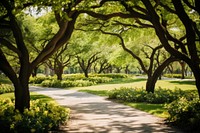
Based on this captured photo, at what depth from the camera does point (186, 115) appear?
981 cm

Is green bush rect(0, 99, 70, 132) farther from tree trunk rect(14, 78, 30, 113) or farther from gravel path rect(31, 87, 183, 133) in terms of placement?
gravel path rect(31, 87, 183, 133)

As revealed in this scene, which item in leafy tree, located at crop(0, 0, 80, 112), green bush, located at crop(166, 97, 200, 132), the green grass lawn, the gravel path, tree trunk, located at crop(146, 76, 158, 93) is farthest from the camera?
tree trunk, located at crop(146, 76, 158, 93)

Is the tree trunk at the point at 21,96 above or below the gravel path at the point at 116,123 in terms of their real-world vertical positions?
above

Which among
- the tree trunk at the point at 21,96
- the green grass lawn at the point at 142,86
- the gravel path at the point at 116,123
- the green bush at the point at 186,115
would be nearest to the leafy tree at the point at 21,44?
the tree trunk at the point at 21,96

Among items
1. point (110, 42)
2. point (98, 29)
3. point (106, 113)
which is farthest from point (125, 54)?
point (106, 113)

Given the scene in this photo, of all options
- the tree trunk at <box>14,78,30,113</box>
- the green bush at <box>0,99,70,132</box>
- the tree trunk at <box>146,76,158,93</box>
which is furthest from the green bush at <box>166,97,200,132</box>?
the tree trunk at <box>146,76,158,93</box>

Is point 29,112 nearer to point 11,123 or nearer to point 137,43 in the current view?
point 11,123

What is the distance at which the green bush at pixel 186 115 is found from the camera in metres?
9.01

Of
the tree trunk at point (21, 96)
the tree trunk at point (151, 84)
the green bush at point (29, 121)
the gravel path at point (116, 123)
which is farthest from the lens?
the tree trunk at point (151, 84)

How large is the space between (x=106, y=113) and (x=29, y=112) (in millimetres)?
4759

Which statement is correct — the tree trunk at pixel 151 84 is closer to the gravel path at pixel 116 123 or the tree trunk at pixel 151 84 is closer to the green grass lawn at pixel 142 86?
the green grass lawn at pixel 142 86

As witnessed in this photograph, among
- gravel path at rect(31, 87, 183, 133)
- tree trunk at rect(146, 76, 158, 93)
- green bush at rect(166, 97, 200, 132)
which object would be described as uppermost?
tree trunk at rect(146, 76, 158, 93)

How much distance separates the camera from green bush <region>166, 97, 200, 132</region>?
355 inches

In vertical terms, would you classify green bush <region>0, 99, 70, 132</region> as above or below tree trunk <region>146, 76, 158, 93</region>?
below
